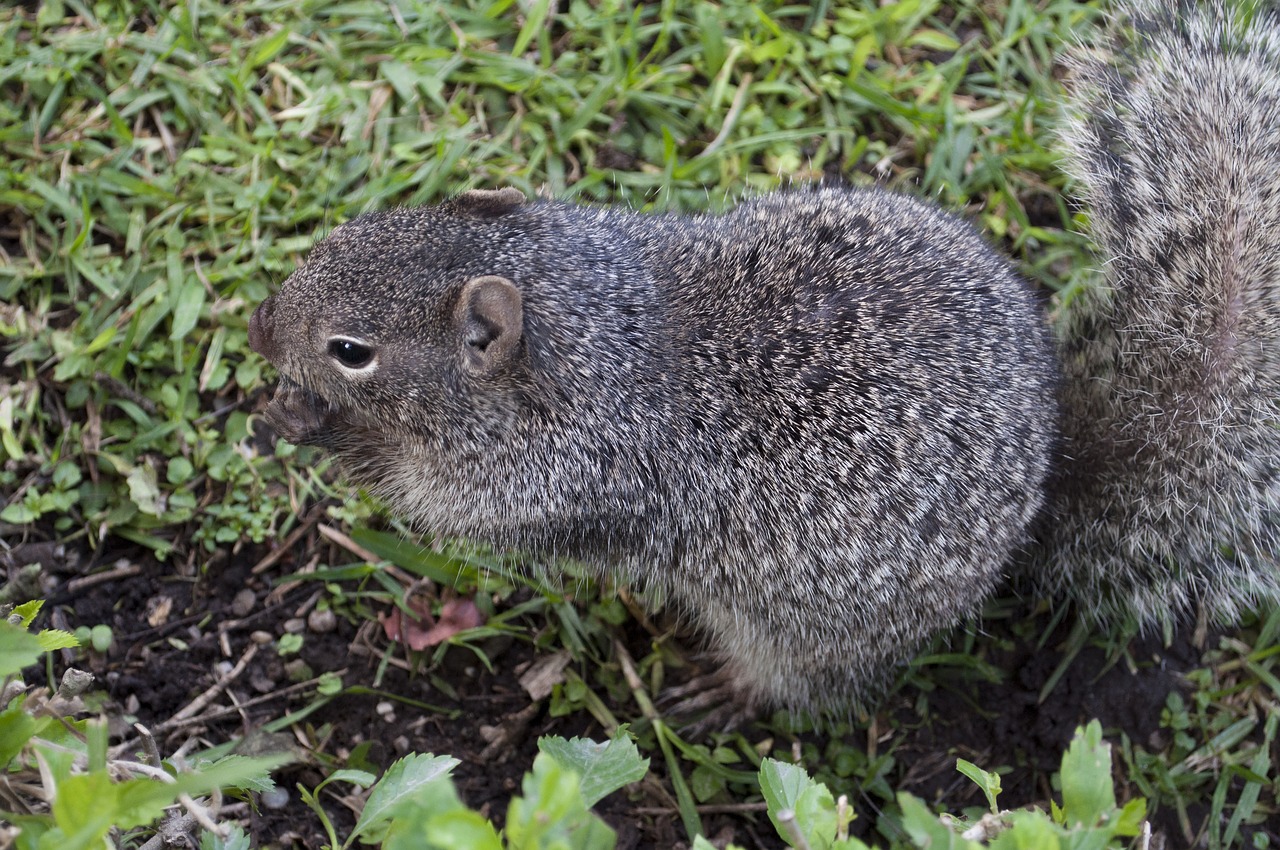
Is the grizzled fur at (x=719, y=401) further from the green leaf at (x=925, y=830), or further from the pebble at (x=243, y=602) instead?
the green leaf at (x=925, y=830)

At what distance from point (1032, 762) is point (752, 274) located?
6.53 feet

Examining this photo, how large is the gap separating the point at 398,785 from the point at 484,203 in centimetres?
168

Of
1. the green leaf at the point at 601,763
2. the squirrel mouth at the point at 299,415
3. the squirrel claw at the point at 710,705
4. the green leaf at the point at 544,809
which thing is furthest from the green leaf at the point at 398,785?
the squirrel claw at the point at 710,705

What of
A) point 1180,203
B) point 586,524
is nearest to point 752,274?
point 586,524

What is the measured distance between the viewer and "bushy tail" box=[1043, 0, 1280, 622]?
10.6ft

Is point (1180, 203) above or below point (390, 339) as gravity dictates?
above

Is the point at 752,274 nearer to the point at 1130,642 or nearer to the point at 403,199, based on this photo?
the point at 403,199

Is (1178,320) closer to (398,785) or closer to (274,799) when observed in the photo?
(398,785)

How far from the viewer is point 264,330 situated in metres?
3.22

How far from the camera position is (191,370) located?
400 cm

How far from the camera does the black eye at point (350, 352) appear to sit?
3.07 metres

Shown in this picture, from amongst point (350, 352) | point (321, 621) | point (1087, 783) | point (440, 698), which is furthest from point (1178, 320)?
point (321, 621)

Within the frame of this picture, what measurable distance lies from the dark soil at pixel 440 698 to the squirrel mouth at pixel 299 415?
0.71 meters

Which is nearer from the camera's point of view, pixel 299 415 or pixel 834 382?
pixel 834 382
